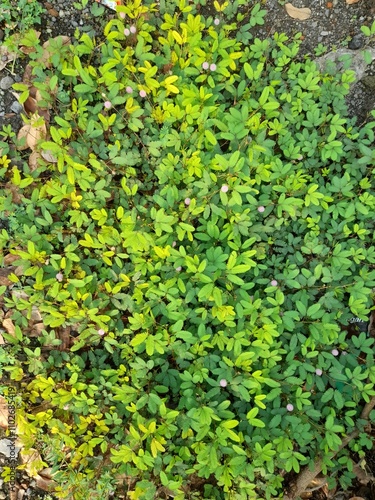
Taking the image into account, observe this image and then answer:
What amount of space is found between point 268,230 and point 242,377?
2.93ft

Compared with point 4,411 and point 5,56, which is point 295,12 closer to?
point 5,56

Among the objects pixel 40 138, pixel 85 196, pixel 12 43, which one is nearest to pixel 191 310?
pixel 85 196

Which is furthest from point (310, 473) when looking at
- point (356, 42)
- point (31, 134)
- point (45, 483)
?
point (356, 42)

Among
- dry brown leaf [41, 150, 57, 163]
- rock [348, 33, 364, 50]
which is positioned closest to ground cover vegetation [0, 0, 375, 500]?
dry brown leaf [41, 150, 57, 163]

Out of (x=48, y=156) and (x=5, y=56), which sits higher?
(x=5, y=56)

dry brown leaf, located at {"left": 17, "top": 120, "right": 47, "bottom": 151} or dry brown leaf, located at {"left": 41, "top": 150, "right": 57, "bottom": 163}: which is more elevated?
dry brown leaf, located at {"left": 17, "top": 120, "right": 47, "bottom": 151}

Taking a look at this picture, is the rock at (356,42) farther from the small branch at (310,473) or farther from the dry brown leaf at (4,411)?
the dry brown leaf at (4,411)

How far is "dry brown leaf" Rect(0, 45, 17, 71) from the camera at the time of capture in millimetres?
2916

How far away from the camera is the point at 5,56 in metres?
2.93

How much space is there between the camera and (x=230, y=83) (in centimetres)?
283

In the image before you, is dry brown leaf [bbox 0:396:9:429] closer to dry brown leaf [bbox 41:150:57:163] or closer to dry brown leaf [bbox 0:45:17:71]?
dry brown leaf [bbox 41:150:57:163]

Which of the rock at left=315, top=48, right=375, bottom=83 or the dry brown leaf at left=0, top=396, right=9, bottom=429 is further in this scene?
the rock at left=315, top=48, right=375, bottom=83

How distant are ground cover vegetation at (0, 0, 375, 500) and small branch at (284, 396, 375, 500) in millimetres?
59

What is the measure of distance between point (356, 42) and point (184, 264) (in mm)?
2042
